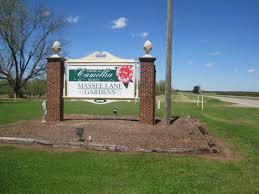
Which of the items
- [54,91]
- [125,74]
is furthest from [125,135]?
[54,91]

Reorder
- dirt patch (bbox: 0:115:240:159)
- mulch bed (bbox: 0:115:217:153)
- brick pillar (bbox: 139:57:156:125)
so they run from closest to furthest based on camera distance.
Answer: mulch bed (bbox: 0:115:217:153)
dirt patch (bbox: 0:115:240:159)
brick pillar (bbox: 139:57:156:125)

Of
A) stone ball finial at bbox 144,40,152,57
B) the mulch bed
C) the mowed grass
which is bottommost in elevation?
the mowed grass

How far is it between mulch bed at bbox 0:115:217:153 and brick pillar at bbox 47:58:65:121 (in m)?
0.61

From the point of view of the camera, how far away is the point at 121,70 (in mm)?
14719

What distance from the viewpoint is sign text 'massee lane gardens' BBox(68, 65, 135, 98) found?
14688 millimetres

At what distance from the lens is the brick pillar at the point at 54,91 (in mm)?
14656

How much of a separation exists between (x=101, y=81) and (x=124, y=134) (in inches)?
157

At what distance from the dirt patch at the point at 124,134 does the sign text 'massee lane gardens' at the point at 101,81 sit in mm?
1374

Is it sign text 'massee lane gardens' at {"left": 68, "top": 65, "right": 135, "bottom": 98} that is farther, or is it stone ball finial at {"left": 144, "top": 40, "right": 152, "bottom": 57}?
sign text 'massee lane gardens' at {"left": 68, "top": 65, "right": 135, "bottom": 98}

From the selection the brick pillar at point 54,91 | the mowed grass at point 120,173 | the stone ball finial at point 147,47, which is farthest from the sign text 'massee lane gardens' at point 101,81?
the mowed grass at point 120,173

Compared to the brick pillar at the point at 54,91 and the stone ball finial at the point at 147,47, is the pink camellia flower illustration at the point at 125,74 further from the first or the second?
the brick pillar at the point at 54,91

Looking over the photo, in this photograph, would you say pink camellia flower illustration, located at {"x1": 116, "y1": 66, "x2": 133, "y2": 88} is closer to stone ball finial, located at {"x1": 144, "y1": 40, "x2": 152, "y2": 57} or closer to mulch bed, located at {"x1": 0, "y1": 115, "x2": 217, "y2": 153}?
stone ball finial, located at {"x1": 144, "y1": 40, "x2": 152, "y2": 57}

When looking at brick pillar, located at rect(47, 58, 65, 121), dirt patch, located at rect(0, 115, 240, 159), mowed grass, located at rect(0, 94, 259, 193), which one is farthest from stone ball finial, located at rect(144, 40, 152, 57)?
mowed grass, located at rect(0, 94, 259, 193)

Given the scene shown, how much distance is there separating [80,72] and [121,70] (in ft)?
5.72
